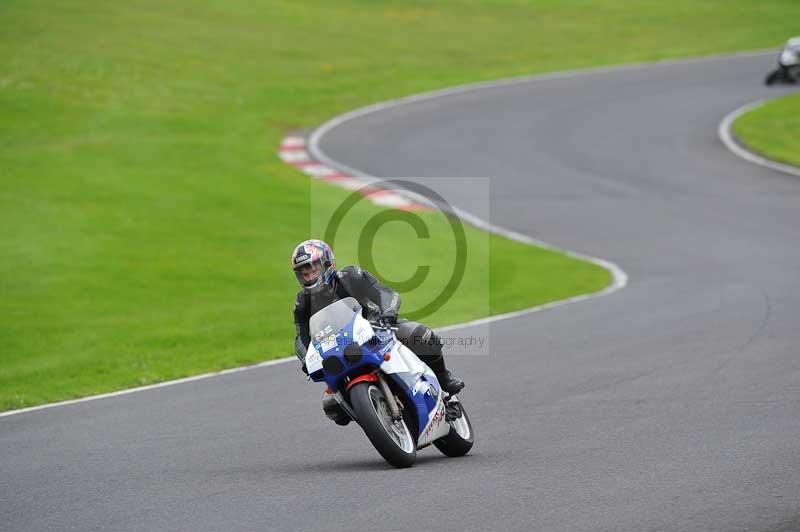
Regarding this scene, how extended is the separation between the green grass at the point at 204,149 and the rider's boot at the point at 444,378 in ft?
16.5

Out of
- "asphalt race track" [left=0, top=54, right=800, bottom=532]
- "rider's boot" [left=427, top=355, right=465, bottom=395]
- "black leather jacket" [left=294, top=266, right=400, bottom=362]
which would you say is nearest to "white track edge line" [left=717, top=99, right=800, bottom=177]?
"asphalt race track" [left=0, top=54, right=800, bottom=532]

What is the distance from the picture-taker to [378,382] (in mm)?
8086

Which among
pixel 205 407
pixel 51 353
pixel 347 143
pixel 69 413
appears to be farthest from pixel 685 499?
pixel 347 143

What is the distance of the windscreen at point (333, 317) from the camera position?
317 inches

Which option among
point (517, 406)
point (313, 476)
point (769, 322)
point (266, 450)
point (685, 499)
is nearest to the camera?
point (685, 499)

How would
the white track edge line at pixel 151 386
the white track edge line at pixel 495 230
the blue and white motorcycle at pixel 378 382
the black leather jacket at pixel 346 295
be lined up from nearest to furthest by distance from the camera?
the blue and white motorcycle at pixel 378 382, the black leather jacket at pixel 346 295, the white track edge line at pixel 151 386, the white track edge line at pixel 495 230

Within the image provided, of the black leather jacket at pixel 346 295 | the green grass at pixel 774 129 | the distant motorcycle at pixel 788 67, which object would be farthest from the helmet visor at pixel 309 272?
the distant motorcycle at pixel 788 67

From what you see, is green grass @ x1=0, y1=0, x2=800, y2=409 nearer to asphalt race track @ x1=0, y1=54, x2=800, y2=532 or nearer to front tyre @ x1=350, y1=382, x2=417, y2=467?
asphalt race track @ x1=0, y1=54, x2=800, y2=532

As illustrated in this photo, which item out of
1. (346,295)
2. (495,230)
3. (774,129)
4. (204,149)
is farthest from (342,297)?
(774,129)

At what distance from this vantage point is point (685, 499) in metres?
6.56

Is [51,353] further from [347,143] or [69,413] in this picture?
[347,143]

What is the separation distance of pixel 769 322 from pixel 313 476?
809cm

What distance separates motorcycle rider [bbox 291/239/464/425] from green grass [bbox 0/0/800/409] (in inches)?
186

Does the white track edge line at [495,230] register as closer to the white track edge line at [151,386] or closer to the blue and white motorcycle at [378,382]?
the white track edge line at [151,386]
